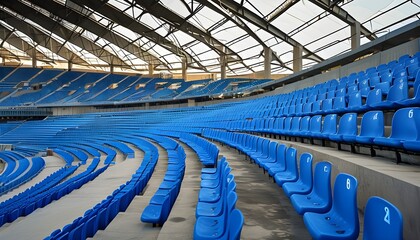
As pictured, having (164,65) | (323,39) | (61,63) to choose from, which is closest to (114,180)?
(323,39)

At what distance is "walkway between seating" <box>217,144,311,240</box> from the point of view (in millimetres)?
2412

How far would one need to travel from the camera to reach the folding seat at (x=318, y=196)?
89.0 inches

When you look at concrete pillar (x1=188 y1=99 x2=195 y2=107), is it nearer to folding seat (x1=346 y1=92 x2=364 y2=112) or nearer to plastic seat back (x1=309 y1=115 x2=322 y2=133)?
plastic seat back (x1=309 y1=115 x2=322 y2=133)

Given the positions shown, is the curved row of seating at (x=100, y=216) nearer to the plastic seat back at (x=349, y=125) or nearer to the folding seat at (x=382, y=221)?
the folding seat at (x=382, y=221)

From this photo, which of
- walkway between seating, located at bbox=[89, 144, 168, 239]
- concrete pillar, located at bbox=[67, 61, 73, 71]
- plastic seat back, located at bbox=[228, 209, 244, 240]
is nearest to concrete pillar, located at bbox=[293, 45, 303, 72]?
walkway between seating, located at bbox=[89, 144, 168, 239]

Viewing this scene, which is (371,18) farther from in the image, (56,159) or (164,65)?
(164,65)

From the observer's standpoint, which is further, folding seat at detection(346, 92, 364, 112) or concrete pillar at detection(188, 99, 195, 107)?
concrete pillar at detection(188, 99, 195, 107)

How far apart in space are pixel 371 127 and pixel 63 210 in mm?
4925

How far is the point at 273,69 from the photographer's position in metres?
28.0

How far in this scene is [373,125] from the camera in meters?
3.34

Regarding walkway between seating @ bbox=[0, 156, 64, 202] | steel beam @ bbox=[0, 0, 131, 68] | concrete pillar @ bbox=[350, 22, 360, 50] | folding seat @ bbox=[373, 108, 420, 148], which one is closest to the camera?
folding seat @ bbox=[373, 108, 420, 148]

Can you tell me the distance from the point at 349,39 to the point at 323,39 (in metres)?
2.09

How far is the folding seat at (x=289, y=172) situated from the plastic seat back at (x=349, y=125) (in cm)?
71

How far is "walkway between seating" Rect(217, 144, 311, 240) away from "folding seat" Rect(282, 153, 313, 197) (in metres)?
0.22
